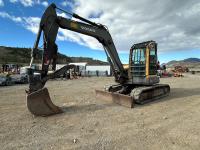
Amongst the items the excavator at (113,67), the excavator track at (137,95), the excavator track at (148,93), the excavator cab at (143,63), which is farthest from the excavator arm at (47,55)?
the excavator track at (148,93)

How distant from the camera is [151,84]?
34.3ft

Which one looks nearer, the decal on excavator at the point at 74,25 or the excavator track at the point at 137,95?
the decal on excavator at the point at 74,25

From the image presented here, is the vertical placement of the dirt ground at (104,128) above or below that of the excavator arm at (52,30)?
below

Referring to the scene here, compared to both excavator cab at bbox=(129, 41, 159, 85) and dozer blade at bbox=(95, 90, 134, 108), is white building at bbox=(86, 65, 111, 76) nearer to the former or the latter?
dozer blade at bbox=(95, 90, 134, 108)

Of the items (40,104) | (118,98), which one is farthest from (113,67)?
(40,104)

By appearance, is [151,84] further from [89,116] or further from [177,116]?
[89,116]

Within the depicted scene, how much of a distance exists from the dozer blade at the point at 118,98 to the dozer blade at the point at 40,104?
2871 millimetres

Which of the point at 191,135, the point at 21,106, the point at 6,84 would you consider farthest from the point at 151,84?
the point at 6,84

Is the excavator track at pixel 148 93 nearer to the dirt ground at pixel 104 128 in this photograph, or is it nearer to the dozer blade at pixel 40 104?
the dirt ground at pixel 104 128

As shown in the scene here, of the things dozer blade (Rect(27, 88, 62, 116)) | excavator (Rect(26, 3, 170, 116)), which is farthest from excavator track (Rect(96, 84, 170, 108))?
dozer blade (Rect(27, 88, 62, 116))

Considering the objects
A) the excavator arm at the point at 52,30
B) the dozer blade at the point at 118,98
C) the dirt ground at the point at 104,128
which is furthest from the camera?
the dozer blade at the point at 118,98

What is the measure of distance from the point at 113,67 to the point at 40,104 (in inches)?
170

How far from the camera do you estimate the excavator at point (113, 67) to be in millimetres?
7535

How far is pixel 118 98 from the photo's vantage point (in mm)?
9391
